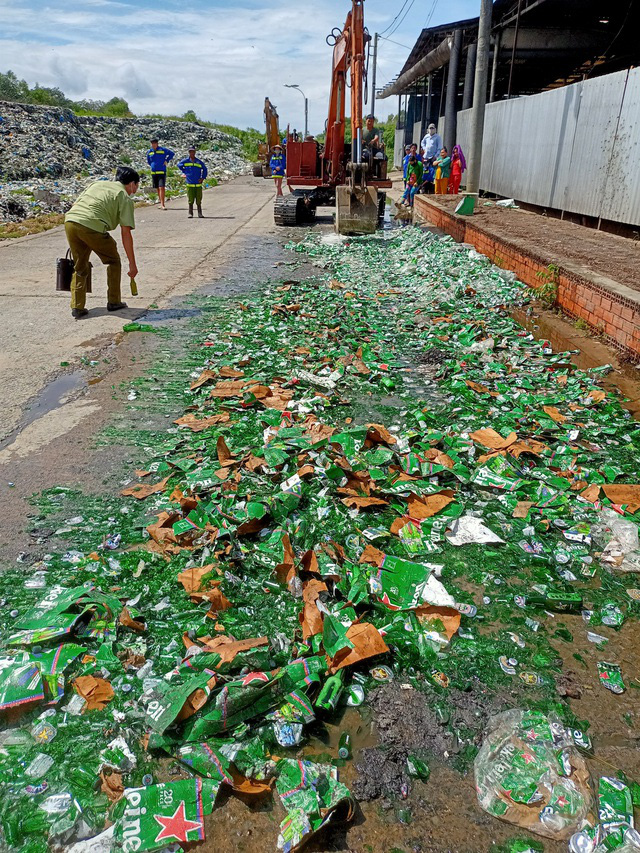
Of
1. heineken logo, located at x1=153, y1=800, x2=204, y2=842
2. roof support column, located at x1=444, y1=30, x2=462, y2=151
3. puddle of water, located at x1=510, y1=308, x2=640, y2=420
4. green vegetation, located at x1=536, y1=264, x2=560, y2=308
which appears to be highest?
roof support column, located at x1=444, y1=30, x2=462, y2=151

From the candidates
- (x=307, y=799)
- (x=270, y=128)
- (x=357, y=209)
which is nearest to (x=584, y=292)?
(x=307, y=799)

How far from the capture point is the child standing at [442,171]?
16.5 meters

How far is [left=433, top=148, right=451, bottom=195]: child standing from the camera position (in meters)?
16.5

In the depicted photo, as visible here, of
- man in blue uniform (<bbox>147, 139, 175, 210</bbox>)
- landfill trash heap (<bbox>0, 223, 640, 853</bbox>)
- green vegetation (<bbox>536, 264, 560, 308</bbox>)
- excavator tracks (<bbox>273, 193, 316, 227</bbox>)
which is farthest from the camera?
man in blue uniform (<bbox>147, 139, 175, 210</bbox>)

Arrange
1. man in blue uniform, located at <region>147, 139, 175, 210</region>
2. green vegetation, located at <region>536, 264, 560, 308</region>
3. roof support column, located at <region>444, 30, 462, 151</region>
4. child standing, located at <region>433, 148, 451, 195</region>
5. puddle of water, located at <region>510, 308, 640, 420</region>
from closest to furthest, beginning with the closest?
puddle of water, located at <region>510, 308, 640, 420</region>
green vegetation, located at <region>536, 264, 560, 308</region>
child standing, located at <region>433, 148, 451, 195</region>
man in blue uniform, located at <region>147, 139, 175, 210</region>
roof support column, located at <region>444, 30, 462, 151</region>

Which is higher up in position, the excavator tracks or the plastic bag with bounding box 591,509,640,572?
the excavator tracks

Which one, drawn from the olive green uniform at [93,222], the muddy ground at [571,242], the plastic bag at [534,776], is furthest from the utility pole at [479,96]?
the plastic bag at [534,776]

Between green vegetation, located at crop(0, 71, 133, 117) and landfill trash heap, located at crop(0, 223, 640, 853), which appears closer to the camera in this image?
landfill trash heap, located at crop(0, 223, 640, 853)

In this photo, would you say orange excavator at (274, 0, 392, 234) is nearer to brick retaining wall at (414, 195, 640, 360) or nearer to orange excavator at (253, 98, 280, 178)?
brick retaining wall at (414, 195, 640, 360)

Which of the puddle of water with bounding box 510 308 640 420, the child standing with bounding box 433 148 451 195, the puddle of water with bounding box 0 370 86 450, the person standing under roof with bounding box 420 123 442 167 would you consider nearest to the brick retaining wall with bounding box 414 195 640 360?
the puddle of water with bounding box 510 308 640 420

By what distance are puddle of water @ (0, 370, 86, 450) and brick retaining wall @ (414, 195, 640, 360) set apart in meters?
4.47

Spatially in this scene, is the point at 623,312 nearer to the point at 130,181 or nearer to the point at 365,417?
the point at 365,417

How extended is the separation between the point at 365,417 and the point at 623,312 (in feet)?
8.03

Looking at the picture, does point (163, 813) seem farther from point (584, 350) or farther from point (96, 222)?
point (96, 222)
